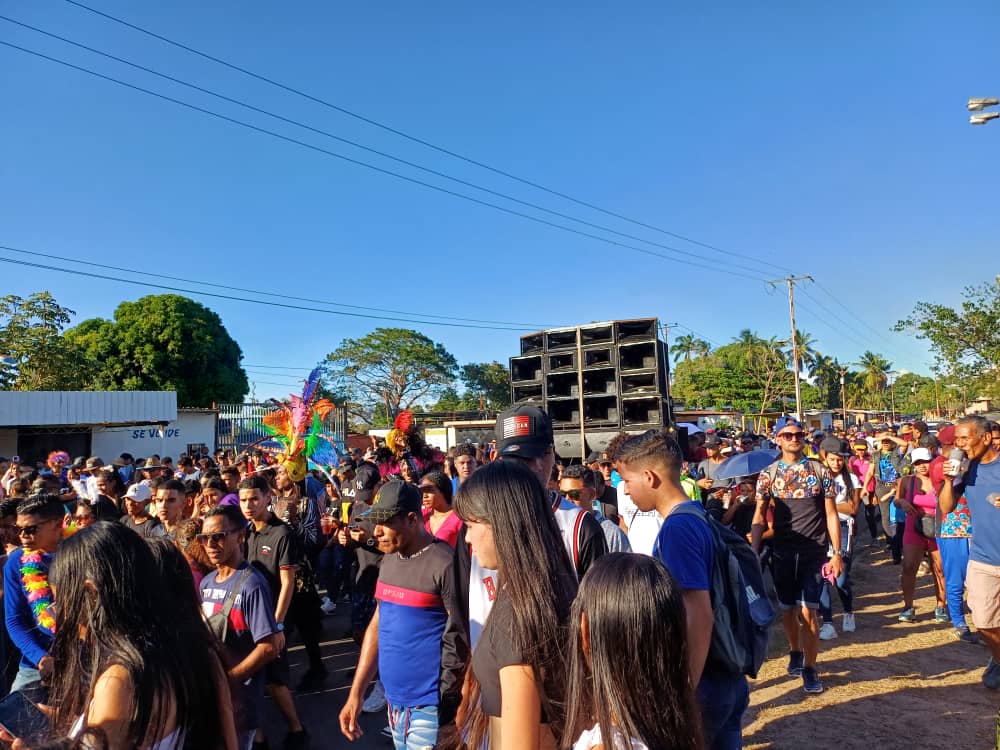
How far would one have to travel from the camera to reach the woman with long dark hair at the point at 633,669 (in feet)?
4.73

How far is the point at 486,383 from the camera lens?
53094 mm

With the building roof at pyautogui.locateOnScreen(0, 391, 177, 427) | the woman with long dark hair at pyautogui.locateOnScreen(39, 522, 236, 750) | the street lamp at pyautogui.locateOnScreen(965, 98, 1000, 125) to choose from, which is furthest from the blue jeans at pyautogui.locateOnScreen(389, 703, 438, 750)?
the building roof at pyautogui.locateOnScreen(0, 391, 177, 427)

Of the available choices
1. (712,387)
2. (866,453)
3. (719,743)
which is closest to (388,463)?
(719,743)

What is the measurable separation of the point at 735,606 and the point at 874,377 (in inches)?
3717

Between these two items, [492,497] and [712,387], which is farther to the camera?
[712,387]

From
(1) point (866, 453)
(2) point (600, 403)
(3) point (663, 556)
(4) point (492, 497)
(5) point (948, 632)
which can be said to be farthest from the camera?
(2) point (600, 403)

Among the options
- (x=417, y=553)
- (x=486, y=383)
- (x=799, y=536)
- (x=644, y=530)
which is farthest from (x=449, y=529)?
(x=486, y=383)

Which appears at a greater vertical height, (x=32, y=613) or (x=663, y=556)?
(x=663, y=556)

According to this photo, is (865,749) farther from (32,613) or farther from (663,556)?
(32,613)

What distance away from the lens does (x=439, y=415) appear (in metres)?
40.3

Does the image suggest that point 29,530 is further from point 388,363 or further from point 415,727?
point 388,363

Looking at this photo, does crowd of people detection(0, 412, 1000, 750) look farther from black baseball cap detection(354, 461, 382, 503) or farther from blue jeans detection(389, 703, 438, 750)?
black baseball cap detection(354, 461, 382, 503)

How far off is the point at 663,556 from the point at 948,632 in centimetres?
541

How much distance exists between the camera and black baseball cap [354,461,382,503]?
6355 millimetres
